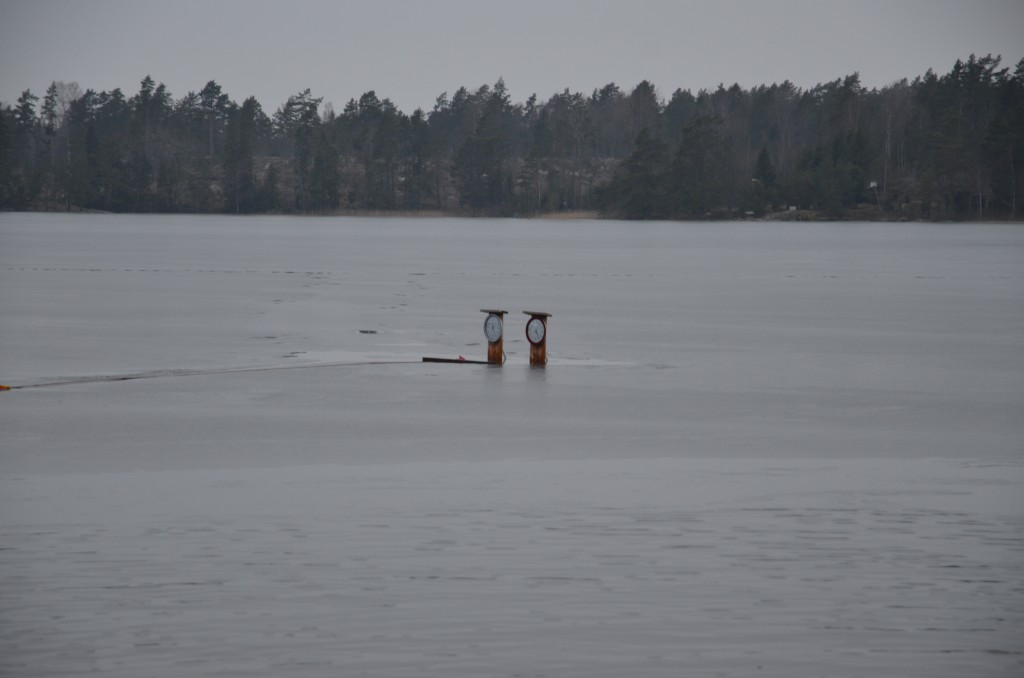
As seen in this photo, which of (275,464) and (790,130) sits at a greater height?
(790,130)

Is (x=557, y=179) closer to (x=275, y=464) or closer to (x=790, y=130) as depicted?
(x=790, y=130)

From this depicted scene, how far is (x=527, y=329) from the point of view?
17625mm

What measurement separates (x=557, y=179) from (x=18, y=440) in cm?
17914

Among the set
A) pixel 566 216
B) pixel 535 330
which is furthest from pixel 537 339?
pixel 566 216

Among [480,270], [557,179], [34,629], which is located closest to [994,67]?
[557,179]

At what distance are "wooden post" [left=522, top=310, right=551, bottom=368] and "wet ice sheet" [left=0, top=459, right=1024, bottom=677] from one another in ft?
22.6

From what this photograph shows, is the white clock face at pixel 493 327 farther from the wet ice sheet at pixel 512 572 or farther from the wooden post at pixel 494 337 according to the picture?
the wet ice sheet at pixel 512 572

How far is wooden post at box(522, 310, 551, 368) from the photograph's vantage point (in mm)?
17547

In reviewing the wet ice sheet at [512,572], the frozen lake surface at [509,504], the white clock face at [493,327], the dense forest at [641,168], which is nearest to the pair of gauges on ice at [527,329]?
the white clock face at [493,327]

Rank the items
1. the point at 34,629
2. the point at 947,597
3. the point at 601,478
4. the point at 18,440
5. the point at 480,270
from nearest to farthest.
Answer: the point at 34,629 → the point at 947,597 → the point at 601,478 → the point at 18,440 → the point at 480,270

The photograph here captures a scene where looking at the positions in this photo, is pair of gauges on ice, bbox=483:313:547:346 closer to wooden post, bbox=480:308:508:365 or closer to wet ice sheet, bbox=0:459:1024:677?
wooden post, bbox=480:308:508:365

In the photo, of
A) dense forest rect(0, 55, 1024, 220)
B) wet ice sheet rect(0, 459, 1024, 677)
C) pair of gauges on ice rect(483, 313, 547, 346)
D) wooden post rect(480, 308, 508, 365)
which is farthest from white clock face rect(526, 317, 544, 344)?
dense forest rect(0, 55, 1024, 220)

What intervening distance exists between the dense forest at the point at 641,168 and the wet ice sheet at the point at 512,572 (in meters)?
139

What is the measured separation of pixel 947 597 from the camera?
725 centimetres
